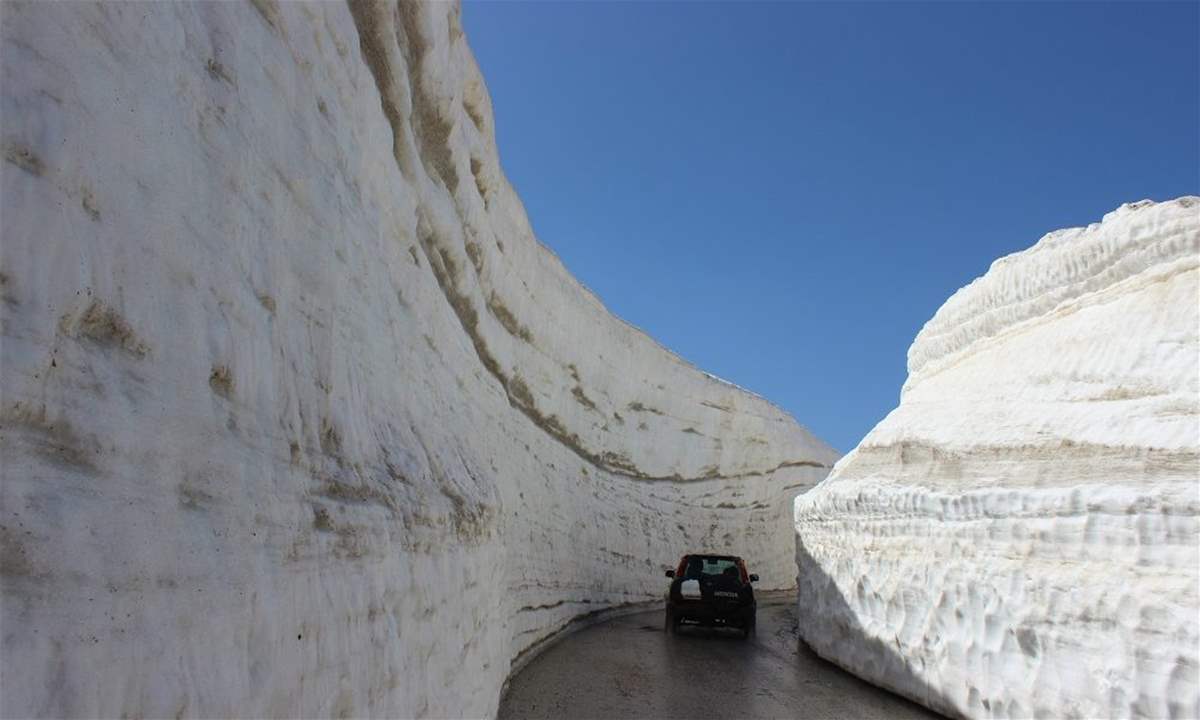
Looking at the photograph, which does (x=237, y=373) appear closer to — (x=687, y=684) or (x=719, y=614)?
(x=687, y=684)

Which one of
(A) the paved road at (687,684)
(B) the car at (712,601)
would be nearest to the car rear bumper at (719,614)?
(B) the car at (712,601)

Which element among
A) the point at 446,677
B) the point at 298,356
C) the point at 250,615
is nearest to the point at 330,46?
the point at 298,356

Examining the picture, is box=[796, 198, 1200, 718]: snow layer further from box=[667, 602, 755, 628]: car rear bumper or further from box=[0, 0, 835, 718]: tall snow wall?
box=[0, 0, 835, 718]: tall snow wall

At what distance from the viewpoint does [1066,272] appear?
10055 mm

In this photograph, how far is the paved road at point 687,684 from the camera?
7902 millimetres

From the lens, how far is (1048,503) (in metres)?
7.46

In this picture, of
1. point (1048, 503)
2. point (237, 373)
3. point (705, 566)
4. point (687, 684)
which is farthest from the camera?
point (705, 566)

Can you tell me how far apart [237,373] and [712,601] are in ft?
40.4

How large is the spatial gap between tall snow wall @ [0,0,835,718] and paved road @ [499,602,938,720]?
1167 mm

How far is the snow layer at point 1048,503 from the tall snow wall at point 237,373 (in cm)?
457

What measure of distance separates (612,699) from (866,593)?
4.04m

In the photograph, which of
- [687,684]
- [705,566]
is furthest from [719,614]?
[687,684]

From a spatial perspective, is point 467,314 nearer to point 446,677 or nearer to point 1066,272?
point 446,677

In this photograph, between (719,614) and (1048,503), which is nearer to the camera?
(1048,503)
